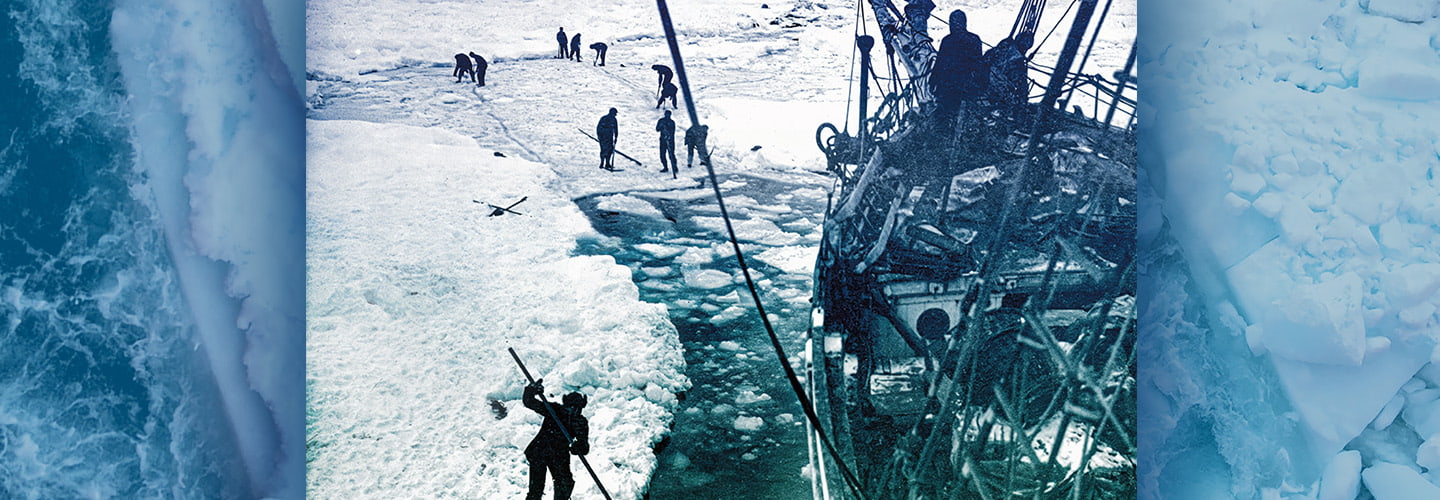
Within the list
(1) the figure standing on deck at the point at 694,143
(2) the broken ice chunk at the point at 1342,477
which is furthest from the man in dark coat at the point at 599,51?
(2) the broken ice chunk at the point at 1342,477

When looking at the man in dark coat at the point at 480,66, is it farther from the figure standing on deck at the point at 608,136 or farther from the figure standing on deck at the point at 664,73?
the figure standing on deck at the point at 664,73

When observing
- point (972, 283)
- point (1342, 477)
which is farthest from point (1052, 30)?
point (1342, 477)

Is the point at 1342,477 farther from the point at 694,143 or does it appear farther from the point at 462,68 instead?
the point at 462,68

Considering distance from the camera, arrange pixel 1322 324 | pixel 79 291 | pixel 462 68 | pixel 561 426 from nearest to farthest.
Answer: pixel 79 291 < pixel 1322 324 < pixel 561 426 < pixel 462 68

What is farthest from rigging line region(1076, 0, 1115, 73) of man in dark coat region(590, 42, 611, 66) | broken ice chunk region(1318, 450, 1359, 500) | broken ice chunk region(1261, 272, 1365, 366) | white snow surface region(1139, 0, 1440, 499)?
man in dark coat region(590, 42, 611, 66)

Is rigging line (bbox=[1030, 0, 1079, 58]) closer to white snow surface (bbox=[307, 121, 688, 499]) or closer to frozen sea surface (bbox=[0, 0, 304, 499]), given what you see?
white snow surface (bbox=[307, 121, 688, 499])

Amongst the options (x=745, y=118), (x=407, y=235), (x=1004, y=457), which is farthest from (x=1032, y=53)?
(x=407, y=235)

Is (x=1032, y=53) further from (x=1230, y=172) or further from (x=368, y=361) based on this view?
(x=368, y=361)
